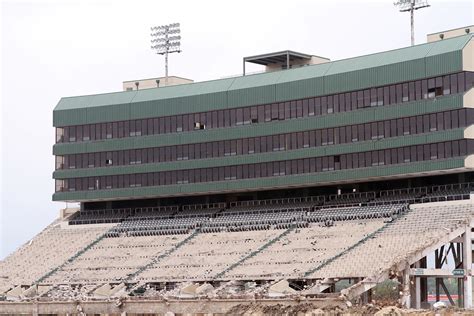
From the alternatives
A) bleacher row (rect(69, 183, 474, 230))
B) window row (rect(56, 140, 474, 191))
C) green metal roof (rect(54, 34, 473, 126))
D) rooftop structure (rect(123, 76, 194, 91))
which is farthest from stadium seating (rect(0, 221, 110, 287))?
rooftop structure (rect(123, 76, 194, 91))

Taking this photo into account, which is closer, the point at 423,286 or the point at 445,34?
the point at 423,286

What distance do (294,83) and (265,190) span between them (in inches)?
467

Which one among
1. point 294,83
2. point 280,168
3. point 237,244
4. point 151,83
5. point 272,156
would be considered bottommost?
point 237,244

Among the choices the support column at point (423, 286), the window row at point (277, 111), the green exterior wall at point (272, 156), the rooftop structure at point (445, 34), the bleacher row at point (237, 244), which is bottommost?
the support column at point (423, 286)

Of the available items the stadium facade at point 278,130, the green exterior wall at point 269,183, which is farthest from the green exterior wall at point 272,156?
the green exterior wall at point 269,183

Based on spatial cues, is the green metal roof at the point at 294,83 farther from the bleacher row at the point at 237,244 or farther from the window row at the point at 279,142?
the bleacher row at the point at 237,244

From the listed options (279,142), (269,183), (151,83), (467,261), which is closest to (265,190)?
(269,183)

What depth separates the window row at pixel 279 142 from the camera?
98650 millimetres

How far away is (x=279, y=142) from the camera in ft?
362

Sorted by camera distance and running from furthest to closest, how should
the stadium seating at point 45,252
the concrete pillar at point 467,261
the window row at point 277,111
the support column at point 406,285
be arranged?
the stadium seating at point 45,252, the window row at point 277,111, the concrete pillar at point 467,261, the support column at point 406,285

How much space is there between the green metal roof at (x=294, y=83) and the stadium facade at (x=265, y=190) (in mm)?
148

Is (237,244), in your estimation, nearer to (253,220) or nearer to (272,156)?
(253,220)

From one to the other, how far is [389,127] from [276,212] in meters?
15.3

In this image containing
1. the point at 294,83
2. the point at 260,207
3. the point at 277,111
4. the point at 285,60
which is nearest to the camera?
the point at 294,83
